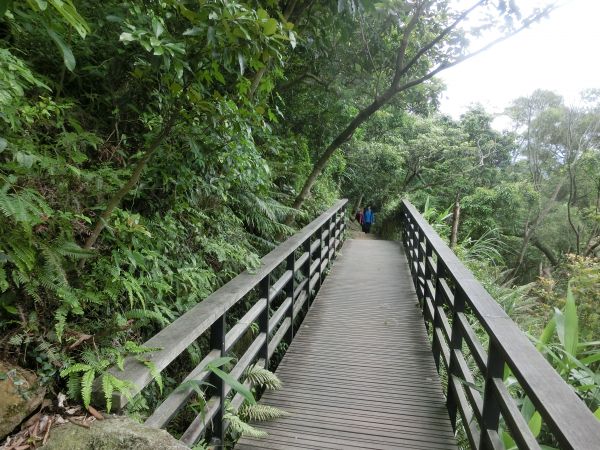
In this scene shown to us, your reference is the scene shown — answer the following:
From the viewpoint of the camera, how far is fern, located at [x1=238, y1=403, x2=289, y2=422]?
8.89ft

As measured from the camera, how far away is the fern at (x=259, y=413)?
2709 mm

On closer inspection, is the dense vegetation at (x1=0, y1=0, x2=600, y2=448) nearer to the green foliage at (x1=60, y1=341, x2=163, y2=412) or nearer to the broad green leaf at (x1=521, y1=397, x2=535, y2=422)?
the green foliage at (x1=60, y1=341, x2=163, y2=412)

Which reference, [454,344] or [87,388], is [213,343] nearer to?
[87,388]

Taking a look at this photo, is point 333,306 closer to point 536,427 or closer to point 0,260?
point 536,427

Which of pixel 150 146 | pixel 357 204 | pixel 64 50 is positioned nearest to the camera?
pixel 64 50

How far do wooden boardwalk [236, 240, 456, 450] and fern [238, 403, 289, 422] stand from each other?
48 mm

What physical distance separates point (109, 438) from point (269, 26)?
1697 mm

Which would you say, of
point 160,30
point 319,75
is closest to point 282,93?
point 319,75

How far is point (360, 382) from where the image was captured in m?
3.24

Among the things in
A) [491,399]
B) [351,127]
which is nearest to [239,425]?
[491,399]

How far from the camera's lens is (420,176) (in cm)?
1558

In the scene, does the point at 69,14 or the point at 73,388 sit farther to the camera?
the point at 73,388

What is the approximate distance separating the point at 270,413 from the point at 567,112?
2228 cm

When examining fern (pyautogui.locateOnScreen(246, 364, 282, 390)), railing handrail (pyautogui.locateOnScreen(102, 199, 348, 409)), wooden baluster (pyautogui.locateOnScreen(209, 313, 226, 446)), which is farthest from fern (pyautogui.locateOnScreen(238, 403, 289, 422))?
railing handrail (pyautogui.locateOnScreen(102, 199, 348, 409))
